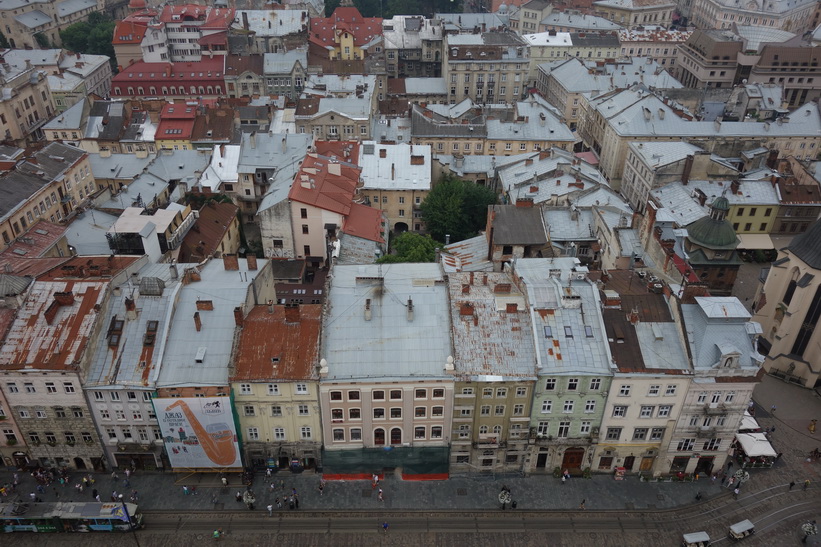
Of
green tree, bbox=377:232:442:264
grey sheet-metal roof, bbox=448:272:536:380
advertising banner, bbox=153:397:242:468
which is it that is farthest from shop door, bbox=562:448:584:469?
advertising banner, bbox=153:397:242:468

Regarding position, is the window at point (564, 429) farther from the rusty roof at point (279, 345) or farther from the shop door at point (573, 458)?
the rusty roof at point (279, 345)

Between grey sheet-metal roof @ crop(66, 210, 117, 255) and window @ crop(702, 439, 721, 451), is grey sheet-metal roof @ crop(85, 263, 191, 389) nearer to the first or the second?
grey sheet-metal roof @ crop(66, 210, 117, 255)

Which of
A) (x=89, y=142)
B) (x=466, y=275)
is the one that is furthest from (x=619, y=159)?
(x=89, y=142)

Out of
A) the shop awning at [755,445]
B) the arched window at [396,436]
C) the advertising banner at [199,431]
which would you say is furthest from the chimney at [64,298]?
the shop awning at [755,445]

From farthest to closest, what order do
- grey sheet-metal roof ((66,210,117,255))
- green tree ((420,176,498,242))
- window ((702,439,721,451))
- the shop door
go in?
green tree ((420,176,498,242)), grey sheet-metal roof ((66,210,117,255)), the shop door, window ((702,439,721,451))

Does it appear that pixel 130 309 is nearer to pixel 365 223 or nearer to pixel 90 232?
pixel 90 232

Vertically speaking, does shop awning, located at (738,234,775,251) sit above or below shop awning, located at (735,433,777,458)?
above
